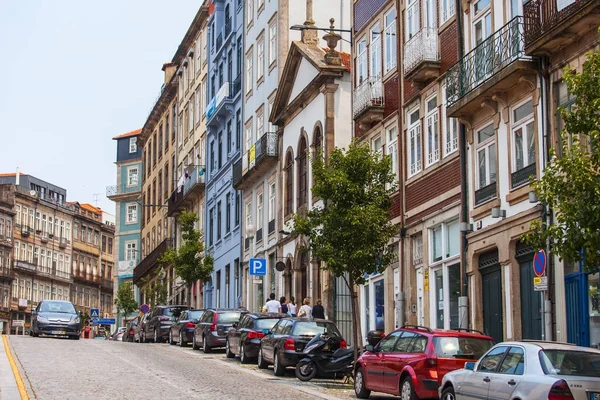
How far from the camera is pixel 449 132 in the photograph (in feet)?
95.2

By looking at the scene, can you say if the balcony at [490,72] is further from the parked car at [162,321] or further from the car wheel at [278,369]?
the parked car at [162,321]

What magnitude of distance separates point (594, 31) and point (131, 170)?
79.8m

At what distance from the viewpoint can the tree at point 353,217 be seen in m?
27.5

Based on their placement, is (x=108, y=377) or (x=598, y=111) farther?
(x=108, y=377)

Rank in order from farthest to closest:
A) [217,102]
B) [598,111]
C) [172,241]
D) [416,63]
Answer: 1. [172,241]
2. [217,102]
3. [416,63]
4. [598,111]

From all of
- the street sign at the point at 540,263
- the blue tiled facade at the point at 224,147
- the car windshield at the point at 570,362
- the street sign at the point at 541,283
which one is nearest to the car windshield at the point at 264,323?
the street sign at the point at 541,283

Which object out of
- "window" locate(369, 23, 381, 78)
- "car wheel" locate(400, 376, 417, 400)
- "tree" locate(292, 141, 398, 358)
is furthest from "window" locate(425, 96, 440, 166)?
"car wheel" locate(400, 376, 417, 400)

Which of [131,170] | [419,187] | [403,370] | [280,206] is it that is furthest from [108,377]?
[131,170]

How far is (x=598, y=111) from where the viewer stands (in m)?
16.1

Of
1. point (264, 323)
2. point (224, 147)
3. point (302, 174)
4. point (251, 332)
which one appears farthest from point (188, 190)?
point (251, 332)

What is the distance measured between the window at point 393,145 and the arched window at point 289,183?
36.8 ft

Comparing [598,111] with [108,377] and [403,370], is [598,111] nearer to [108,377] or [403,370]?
[403,370]

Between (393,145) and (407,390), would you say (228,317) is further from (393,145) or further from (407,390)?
(407,390)

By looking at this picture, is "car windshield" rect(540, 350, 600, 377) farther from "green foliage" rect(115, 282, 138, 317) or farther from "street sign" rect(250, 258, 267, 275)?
"green foliage" rect(115, 282, 138, 317)
